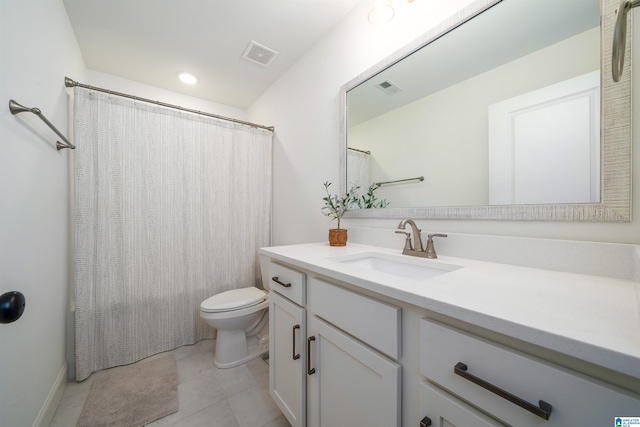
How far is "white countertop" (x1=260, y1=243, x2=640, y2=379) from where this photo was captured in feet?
1.10

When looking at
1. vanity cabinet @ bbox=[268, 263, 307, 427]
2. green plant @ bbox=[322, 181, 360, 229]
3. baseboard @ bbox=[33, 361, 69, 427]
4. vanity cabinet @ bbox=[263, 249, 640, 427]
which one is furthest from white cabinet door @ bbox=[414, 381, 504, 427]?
baseboard @ bbox=[33, 361, 69, 427]

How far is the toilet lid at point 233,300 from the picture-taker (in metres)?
1.59

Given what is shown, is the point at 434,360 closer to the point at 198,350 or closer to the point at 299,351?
the point at 299,351

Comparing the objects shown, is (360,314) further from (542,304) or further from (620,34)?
(620,34)

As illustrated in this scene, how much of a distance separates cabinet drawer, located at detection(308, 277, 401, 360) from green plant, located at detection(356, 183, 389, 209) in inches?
25.5

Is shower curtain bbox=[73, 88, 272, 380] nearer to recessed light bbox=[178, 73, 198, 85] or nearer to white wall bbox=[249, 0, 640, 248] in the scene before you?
white wall bbox=[249, 0, 640, 248]

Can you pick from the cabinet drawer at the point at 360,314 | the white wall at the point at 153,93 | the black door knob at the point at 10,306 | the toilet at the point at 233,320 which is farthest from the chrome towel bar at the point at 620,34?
the white wall at the point at 153,93

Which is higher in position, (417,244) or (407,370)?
(417,244)

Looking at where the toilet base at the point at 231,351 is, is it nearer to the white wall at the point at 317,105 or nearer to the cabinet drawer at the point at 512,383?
the white wall at the point at 317,105

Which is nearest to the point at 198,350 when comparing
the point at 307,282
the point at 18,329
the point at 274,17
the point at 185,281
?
the point at 185,281

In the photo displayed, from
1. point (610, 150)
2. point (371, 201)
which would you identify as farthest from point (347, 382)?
point (610, 150)

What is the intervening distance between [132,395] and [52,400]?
0.35 meters

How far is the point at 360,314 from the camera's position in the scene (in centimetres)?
70

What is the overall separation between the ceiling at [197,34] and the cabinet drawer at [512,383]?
1.84m
